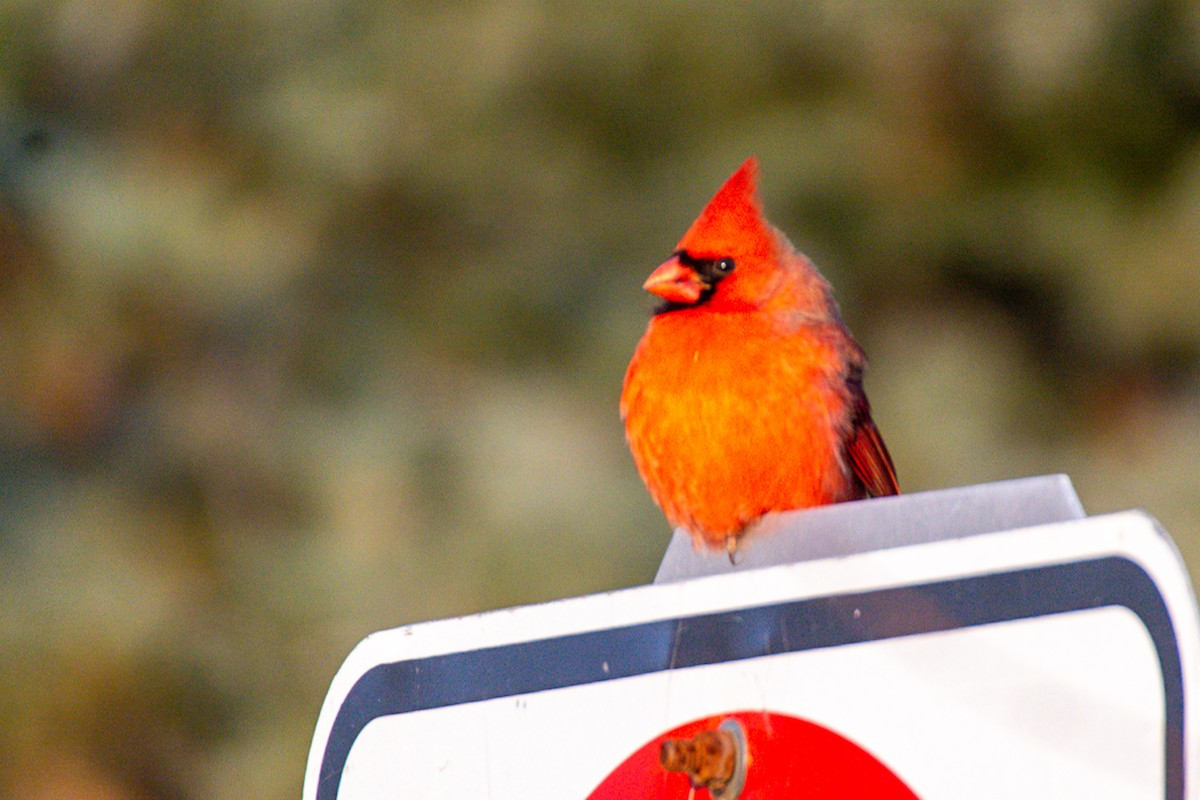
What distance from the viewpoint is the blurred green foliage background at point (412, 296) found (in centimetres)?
375

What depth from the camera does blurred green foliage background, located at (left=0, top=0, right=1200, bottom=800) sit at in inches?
148

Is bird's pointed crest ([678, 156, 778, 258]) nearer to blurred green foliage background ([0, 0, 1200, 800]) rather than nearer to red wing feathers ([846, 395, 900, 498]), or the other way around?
red wing feathers ([846, 395, 900, 498])

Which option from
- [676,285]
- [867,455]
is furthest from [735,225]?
[867,455]

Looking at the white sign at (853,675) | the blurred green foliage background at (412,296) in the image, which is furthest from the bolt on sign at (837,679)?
the blurred green foliage background at (412,296)

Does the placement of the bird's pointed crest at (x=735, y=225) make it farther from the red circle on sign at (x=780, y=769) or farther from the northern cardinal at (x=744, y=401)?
the red circle on sign at (x=780, y=769)

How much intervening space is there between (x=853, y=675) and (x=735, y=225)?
2.86 feet

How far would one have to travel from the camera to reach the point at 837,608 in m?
1.04

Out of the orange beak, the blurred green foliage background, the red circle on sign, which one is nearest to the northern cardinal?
the orange beak

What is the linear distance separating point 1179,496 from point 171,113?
10.3 feet

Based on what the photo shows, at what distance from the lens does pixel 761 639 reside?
1.07m

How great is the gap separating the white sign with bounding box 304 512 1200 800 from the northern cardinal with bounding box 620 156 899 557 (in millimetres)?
322

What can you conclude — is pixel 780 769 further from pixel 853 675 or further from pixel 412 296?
pixel 412 296

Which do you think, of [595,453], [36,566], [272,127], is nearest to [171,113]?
[272,127]

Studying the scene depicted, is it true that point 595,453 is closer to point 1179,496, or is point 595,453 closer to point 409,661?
point 1179,496
